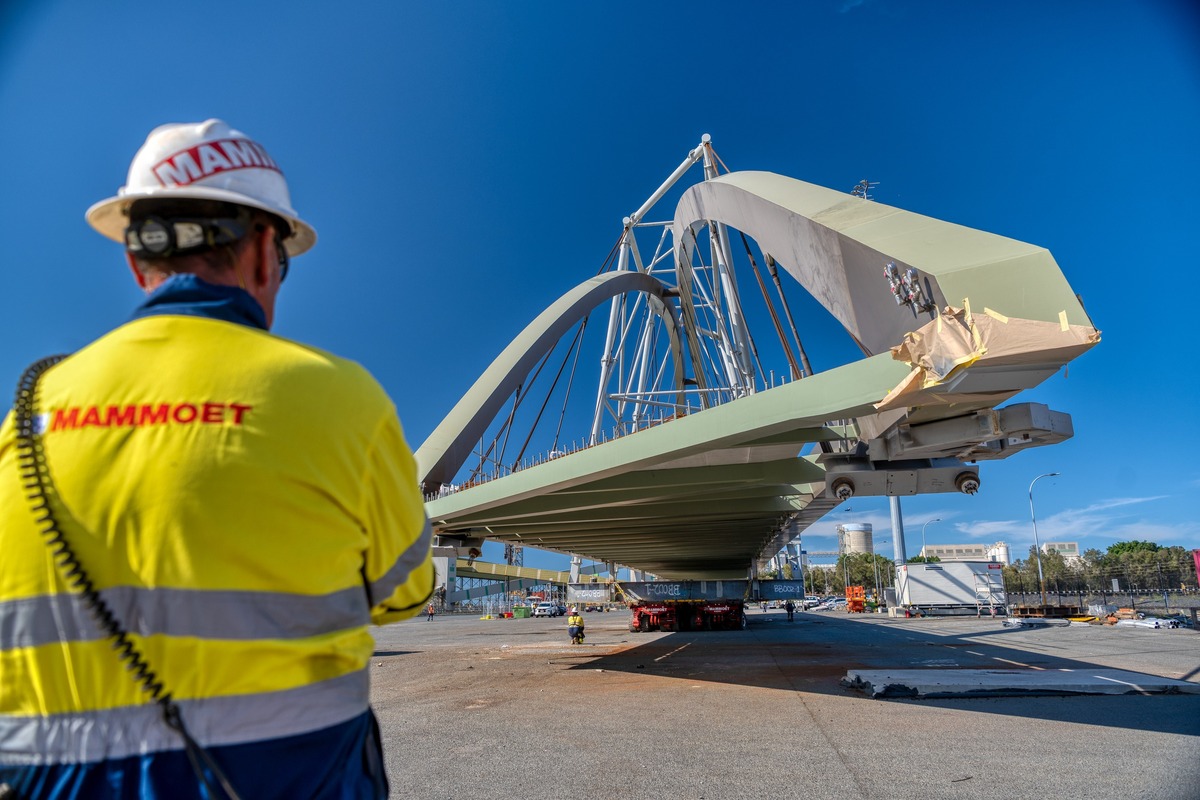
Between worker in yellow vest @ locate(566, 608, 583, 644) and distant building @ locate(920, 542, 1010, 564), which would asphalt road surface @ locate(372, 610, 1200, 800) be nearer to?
worker in yellow vest @ locate(566, 608, 583, 644)

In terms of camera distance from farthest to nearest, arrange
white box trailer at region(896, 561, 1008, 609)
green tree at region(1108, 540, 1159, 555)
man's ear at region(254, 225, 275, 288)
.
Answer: green tree at region(1108, 540, 1159, 555), white box trailer at region(896, 561, 1008, 609), man's ear at region(254, 225, 275, 288)

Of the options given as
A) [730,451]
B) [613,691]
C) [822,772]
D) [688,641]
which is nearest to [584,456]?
[730,451]

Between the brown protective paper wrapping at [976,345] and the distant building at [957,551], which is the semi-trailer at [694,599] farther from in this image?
the distant building at [957,551]

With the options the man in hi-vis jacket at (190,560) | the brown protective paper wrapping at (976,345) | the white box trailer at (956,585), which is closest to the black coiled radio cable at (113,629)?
the man in hi-vis jacket at (190,560)

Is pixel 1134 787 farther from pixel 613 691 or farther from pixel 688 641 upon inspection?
pixel 688 641

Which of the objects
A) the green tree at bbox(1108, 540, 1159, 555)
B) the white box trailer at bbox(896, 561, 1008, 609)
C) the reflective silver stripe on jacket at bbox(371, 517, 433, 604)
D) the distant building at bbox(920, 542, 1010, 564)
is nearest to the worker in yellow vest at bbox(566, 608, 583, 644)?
the reflective silver stripe on jacket at bbox(371, 517, 433, 604)

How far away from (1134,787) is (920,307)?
475cm

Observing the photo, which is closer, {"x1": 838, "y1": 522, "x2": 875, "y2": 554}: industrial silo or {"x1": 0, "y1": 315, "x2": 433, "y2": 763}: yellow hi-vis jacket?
{"x1": 0, "y1": 315, "x2": 433, "y2": 763}: yellow hi-vis jacket

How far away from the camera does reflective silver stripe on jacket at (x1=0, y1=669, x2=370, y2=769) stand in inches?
46.3

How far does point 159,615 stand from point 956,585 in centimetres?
5035

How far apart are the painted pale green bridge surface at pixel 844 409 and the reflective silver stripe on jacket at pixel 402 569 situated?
6663 mm

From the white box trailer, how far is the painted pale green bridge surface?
2934cm

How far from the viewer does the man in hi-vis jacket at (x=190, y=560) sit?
1178 millimetres

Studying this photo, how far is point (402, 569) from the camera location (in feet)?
4.81
